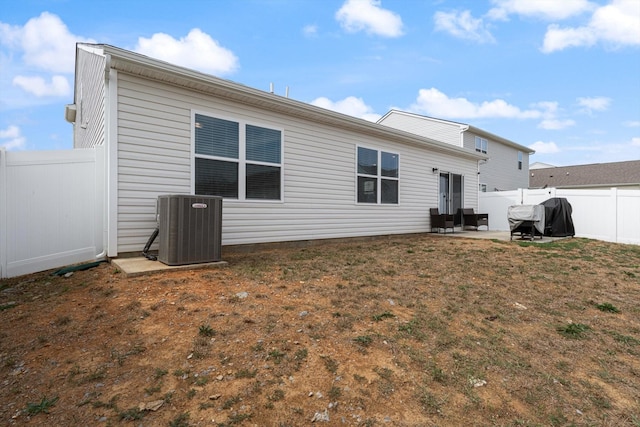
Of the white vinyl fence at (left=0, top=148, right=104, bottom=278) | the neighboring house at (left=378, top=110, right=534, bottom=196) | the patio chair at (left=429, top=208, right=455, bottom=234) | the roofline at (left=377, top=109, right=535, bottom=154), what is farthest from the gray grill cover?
the white vinyl fence at (left=0, top=148, right=104, bottom=278)

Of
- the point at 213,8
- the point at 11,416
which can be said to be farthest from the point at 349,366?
the point at 213,8

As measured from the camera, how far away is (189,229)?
15.1 ft

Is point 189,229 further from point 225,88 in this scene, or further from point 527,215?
point 527,215

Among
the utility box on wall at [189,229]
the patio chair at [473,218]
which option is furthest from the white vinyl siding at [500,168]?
the utility box on wall at [189,229]

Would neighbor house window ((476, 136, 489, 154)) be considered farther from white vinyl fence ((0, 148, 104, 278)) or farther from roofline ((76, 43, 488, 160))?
white vinyl fence ((0, 148, 104, 278))

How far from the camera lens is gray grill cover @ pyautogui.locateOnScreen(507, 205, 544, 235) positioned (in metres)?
9.02

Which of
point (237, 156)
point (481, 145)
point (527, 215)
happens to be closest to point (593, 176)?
point (481, 145)

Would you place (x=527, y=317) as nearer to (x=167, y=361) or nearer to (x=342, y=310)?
(x=342, y=310)

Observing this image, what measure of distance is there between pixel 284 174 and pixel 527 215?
7037mm

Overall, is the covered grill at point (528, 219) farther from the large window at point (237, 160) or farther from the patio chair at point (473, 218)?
the large window at point (237, 160)

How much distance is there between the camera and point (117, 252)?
193 inches

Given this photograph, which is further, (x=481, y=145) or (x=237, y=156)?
(x=481, y=145)

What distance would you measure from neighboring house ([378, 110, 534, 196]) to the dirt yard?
44.3 feet

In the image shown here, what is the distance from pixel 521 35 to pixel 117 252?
11.9m
